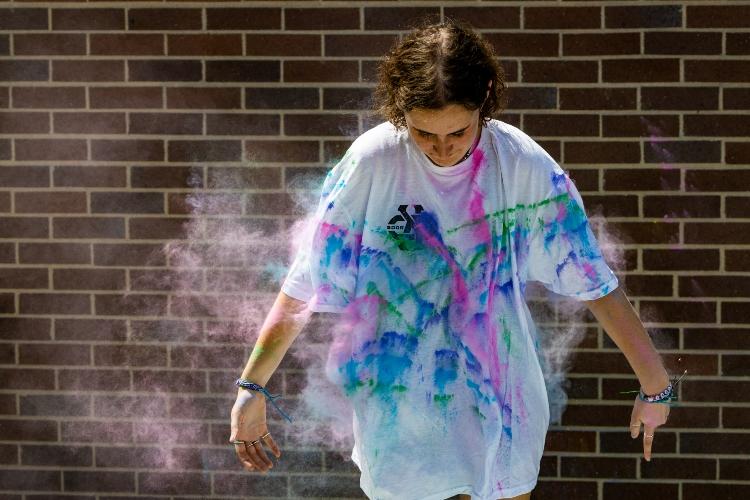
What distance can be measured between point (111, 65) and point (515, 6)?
1.69 m

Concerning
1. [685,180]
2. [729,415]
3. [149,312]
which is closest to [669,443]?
[729,415]

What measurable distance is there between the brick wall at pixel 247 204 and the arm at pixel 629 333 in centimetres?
108

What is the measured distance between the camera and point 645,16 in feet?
11.8

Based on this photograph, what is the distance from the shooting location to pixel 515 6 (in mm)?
3611

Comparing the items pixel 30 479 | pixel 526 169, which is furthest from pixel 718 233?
pixel 30 479

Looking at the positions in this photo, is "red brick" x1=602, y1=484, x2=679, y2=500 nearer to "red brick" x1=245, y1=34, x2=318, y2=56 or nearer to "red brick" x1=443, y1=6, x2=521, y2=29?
"red brick" x1=443, y1=6, x2=521, y2=29

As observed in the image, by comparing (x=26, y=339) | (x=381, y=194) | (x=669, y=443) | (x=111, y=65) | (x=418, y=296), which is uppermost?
(x=111, y=65)

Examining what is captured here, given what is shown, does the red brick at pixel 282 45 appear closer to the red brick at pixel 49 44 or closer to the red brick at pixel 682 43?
the red brick at pixel 49 44

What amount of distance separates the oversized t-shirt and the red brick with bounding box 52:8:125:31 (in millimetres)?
1667

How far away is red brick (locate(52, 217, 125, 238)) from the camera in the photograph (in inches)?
150

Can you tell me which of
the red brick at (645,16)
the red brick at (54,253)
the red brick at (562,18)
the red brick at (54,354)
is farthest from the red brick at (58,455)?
the red brick at (645,16)

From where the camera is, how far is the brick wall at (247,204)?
3617 millimetres

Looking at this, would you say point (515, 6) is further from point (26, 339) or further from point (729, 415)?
point (26, 339)

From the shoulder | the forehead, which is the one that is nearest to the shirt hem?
the shoulder
